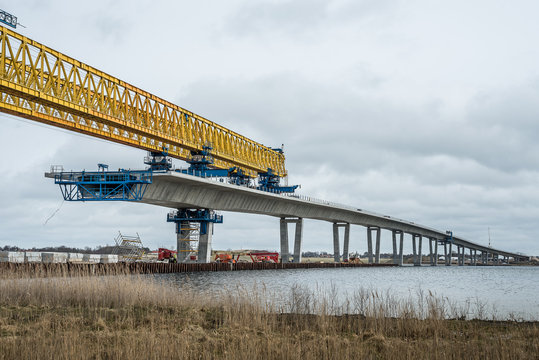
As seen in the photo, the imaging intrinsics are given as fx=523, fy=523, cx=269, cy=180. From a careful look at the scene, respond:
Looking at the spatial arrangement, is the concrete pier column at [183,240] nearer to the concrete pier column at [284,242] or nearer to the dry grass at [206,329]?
the concrete pier column at [284,242]

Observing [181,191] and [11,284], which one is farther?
[181,191]

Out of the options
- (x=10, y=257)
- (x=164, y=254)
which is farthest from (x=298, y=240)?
(x=10, y=257)

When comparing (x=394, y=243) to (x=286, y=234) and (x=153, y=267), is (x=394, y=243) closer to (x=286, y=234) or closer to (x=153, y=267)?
(x=286, y=234)

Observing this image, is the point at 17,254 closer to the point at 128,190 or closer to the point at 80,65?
the point at 128,190

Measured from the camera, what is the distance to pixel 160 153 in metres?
70.8

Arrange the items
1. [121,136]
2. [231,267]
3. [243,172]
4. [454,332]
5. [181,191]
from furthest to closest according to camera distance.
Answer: [243,172], [231,267], [181,191], [121,136], [454,332]

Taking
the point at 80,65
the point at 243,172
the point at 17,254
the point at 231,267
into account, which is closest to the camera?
the point at 17,254

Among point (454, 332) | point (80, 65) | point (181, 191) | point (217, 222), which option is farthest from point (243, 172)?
point (454, 332)

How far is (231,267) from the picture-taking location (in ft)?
245

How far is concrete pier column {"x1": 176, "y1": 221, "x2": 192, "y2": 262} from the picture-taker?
75.4 metres

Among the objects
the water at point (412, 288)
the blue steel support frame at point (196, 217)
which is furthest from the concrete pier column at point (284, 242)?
the water at point (412, 288)

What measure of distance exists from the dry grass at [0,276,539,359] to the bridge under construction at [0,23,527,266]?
30.0m

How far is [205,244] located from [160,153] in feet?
48.6

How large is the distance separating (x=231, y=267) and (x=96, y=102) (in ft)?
98.5
